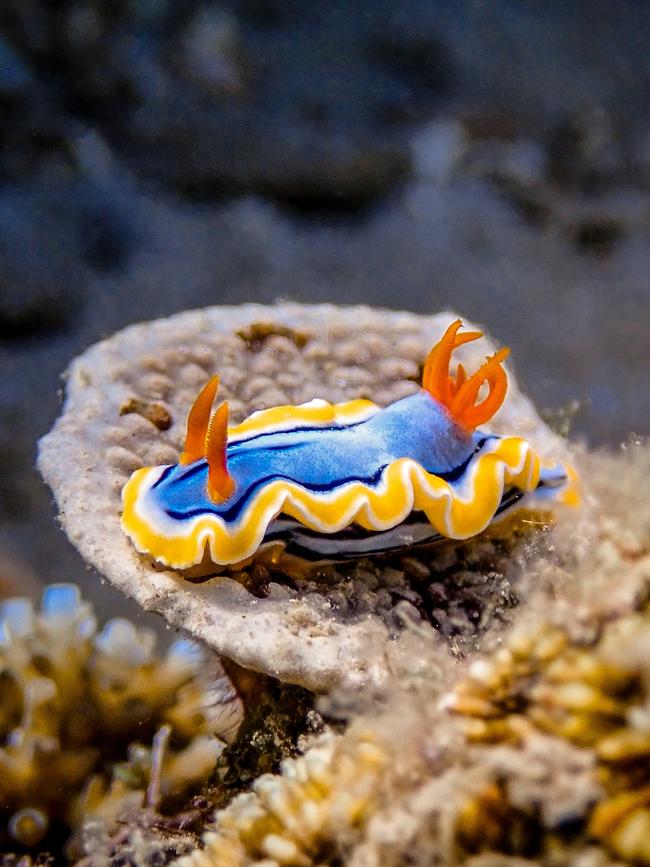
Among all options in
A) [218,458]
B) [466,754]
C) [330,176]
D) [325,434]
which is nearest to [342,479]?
[325,434]

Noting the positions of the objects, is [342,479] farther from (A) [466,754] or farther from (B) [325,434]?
(A) [466,754]

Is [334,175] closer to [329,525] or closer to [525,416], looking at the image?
[525,416]

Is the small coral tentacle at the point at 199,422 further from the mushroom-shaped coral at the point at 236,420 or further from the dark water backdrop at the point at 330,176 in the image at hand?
the dark water backdrop at the point at 330,176

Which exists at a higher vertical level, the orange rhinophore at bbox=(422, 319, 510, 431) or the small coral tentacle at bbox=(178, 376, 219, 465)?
the orange rhinophore at bbox=(422, 319, 510, 431)

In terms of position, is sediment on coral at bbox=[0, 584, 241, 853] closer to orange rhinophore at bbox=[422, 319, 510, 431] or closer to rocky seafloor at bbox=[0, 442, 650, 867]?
rocky seafloor at bbox=[0, 442, 650, 867]

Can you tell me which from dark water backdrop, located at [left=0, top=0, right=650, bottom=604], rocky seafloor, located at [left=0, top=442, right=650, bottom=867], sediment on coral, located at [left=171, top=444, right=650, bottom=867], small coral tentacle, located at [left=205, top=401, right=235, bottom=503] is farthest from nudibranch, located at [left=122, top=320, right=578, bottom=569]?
dark water backdrop, located at [left=0, top=0, right=650, bottom=604]

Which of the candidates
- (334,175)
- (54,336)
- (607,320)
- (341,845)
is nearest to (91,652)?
(341,845)

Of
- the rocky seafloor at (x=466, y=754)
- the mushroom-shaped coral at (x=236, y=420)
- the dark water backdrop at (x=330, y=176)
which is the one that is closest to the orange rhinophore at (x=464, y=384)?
the mushroom-shaped coral at (x=236, y=420)
